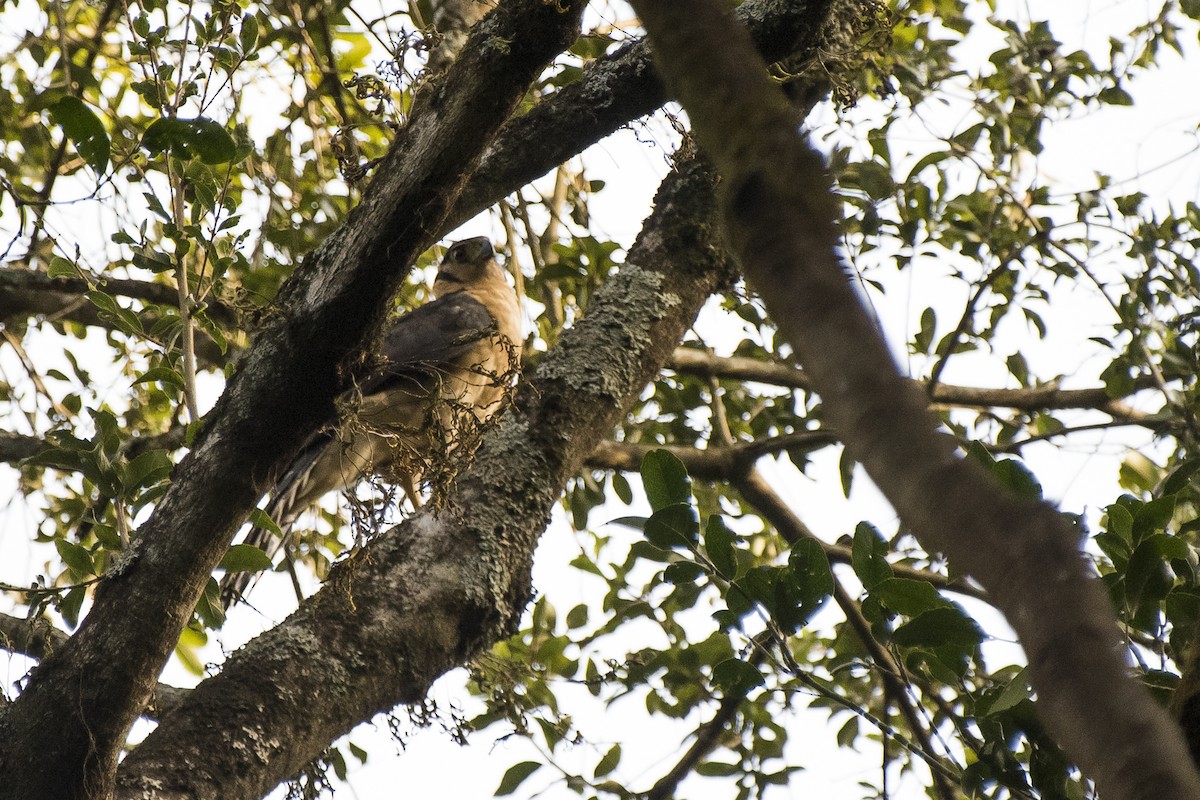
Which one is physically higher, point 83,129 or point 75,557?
point 83,129

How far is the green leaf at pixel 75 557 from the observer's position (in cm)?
250

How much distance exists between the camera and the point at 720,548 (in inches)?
87.0

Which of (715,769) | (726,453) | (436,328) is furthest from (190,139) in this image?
(436,328)

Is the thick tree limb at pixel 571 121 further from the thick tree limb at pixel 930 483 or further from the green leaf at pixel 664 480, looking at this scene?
the thick tree limb at pixel 930 483

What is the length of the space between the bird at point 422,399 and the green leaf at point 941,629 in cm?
103

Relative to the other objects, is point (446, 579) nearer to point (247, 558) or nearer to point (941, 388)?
point (247, 558)

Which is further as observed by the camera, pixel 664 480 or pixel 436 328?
pixel 436 328

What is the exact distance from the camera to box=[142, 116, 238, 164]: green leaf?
85.5 inches

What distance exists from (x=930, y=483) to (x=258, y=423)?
1.63m

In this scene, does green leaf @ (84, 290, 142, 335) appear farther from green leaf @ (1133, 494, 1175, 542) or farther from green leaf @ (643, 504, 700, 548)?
green leaf @ (1133, 494, 1175, 542)

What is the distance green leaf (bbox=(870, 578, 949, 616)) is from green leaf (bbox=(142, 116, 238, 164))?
1.51 metres

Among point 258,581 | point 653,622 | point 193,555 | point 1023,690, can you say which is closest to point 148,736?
point 193,555

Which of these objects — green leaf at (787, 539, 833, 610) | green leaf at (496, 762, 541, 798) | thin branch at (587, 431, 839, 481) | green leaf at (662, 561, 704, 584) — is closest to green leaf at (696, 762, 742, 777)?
green leaf at (496, 762, 541, 798)

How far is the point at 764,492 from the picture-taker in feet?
13.5
